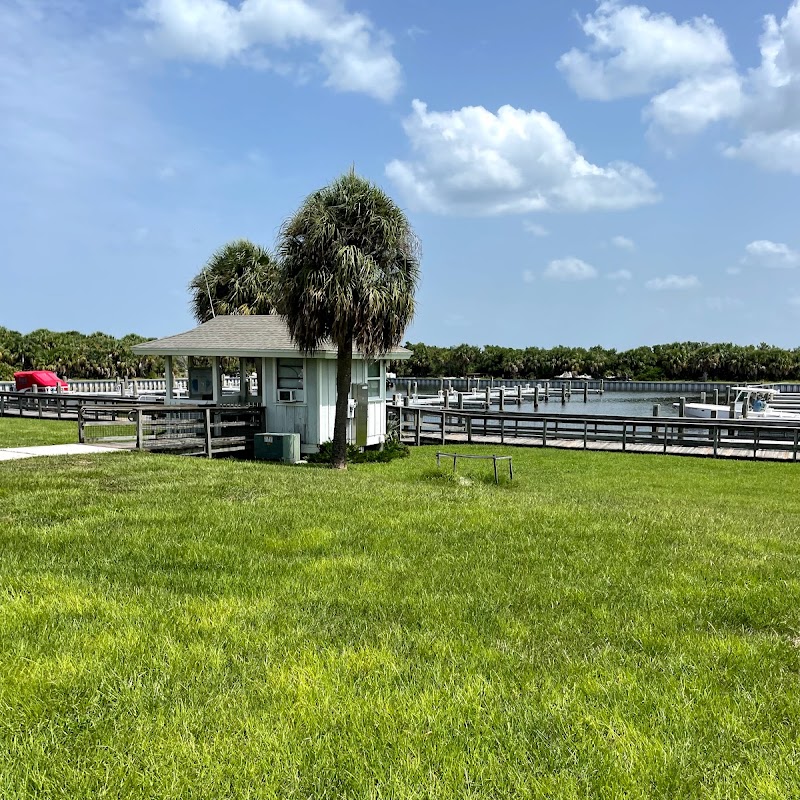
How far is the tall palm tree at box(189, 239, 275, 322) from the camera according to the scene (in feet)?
113

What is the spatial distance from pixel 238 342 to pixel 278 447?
343cm

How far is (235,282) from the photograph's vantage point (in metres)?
34.7

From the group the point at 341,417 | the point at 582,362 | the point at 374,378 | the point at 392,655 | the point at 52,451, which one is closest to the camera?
the point at 392,655

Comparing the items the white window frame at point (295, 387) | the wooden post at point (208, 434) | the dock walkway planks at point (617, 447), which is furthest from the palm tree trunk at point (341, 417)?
the dock walkway planks at point (617, 447)

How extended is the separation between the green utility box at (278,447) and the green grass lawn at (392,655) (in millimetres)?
10418

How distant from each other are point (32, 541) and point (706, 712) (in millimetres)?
5851

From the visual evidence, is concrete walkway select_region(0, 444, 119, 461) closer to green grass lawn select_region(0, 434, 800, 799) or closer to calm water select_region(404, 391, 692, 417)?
green grass lawn select_region(0, 434, 800, 799)

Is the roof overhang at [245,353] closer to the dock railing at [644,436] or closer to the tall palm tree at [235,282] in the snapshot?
the dock railing at [644,436]

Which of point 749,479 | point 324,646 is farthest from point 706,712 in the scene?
point 749,479

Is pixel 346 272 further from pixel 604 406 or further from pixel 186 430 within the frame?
pixel 604 406

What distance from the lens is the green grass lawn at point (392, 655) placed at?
3.00 m

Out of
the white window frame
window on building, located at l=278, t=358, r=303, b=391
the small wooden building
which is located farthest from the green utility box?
window on building, located at l=278, t=358, r=303, b=391

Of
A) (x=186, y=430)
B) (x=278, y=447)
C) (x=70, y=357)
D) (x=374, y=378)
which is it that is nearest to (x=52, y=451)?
(x=186, y=430)

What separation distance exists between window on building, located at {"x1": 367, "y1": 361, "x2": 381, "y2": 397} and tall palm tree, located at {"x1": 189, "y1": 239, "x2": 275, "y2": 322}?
1394 centimetres
